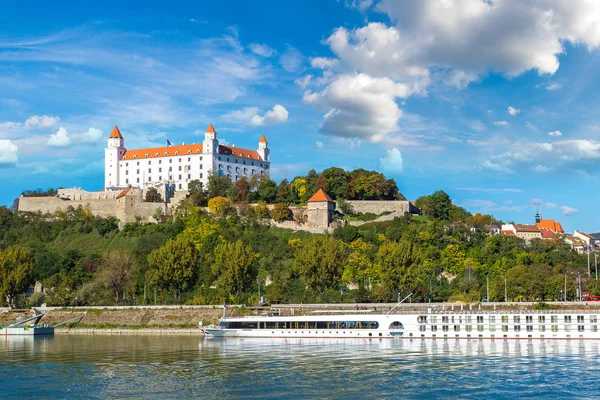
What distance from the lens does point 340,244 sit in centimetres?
6950

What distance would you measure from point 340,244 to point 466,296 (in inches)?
640

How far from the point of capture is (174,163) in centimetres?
10669

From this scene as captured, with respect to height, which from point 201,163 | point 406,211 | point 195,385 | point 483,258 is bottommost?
point 195,385

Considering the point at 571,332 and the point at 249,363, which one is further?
the point at 571,332

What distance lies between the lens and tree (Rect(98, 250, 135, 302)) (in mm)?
65625

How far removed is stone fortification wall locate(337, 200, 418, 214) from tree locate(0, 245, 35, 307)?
38.4 m

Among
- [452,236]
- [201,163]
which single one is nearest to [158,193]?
[201,163]

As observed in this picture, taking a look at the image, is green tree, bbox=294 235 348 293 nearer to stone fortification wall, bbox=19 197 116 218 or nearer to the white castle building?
stone fortification wall, bbox=19 197 116 218

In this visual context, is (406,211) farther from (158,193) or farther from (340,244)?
(158,193)

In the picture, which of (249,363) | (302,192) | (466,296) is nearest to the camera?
(249,363)

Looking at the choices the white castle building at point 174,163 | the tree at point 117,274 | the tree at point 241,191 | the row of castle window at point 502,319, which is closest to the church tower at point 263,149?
the white castle building at point 174,163

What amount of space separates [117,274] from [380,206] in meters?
34.2

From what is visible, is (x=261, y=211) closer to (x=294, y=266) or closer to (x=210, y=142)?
(x=294, y=266)

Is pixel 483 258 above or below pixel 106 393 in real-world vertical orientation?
above
